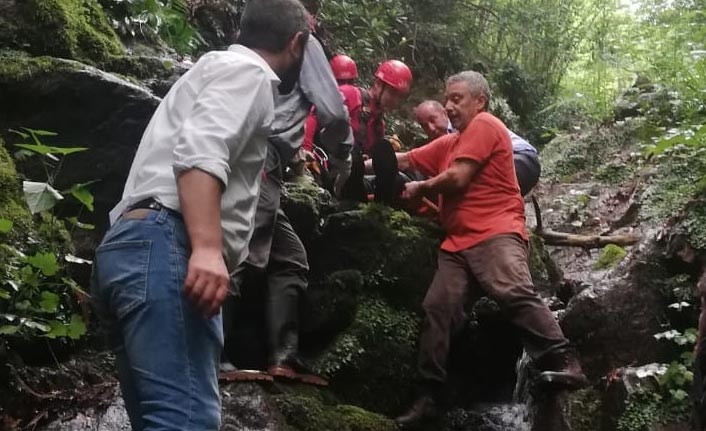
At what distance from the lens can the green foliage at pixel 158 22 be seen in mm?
6902

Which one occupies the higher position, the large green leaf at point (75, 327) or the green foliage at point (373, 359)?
the large green leaf at point (75, 327)

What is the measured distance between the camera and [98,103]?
5.07 metres

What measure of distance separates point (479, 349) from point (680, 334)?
159cm

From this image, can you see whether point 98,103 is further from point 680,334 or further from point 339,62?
point 680,334

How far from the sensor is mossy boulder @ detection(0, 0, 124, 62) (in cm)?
552

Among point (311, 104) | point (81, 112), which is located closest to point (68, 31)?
point (81, 112)

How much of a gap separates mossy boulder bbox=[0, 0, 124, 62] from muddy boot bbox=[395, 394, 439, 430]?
Answer: 147 inches

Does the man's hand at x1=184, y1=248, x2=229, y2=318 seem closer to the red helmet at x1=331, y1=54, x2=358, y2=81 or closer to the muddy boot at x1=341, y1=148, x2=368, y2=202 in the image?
the muddy boot at x1=341, y1=148, x2=368, y2=202

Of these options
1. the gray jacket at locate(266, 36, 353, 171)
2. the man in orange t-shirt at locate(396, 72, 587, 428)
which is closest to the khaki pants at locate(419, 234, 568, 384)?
the man in orange t-shirt at locate(396, 72, 587, 428)

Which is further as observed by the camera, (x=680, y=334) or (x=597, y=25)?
(x=597, y=25)

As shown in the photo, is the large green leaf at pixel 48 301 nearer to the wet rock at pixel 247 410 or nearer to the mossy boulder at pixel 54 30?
the wet rock at pixel 247 410

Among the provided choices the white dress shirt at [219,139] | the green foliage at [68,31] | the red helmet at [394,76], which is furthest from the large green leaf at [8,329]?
the red helmet at [394,76]

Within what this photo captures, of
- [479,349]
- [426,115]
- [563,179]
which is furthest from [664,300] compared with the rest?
[563,179]

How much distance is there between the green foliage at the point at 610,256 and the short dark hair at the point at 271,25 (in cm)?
595
